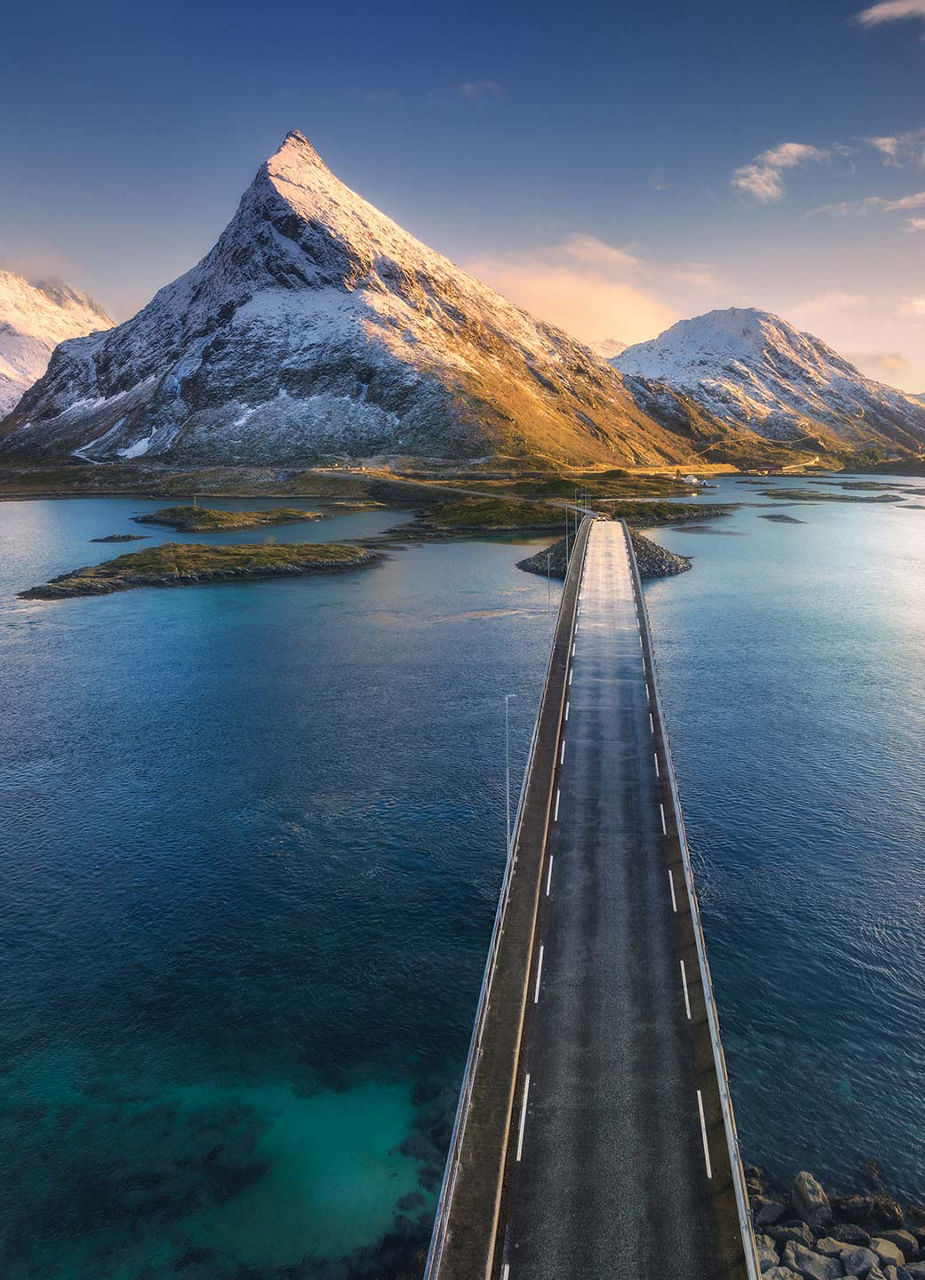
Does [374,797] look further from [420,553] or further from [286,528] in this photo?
[286,528]

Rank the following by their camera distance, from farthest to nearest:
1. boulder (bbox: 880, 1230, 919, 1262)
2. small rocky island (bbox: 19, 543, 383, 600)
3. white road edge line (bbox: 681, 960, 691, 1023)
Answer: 1. small rocky island (bbox: 19, 543, 383, 600)
2. white road edge line (bbox: 681, 960, 691, 1023)
3. boulder (bbox: 880, 1230, 919, 1262)

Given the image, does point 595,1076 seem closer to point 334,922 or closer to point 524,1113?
point 524,1113

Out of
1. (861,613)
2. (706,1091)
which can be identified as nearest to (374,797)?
(706,1091)

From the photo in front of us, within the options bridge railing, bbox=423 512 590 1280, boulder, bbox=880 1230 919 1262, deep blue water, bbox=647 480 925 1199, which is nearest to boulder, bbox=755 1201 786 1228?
deep blue water, bbox=647 480 925 1199

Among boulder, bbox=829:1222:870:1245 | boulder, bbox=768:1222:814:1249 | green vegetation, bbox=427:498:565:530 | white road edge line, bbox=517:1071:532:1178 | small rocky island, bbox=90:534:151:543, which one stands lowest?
boulder, bbox=829:1222:870:1245

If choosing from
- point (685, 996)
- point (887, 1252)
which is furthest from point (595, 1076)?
point (887, 1252)

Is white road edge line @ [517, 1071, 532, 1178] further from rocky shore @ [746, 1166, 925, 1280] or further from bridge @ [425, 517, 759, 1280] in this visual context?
rocky shore @ [746, 1166, 925, 1280]

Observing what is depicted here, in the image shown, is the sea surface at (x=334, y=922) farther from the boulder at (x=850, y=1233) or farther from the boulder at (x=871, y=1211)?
the boulder at (x=850, y=1233)

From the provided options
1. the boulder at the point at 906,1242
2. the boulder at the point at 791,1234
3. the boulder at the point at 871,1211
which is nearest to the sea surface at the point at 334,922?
the boulder at the point at 871,1211
